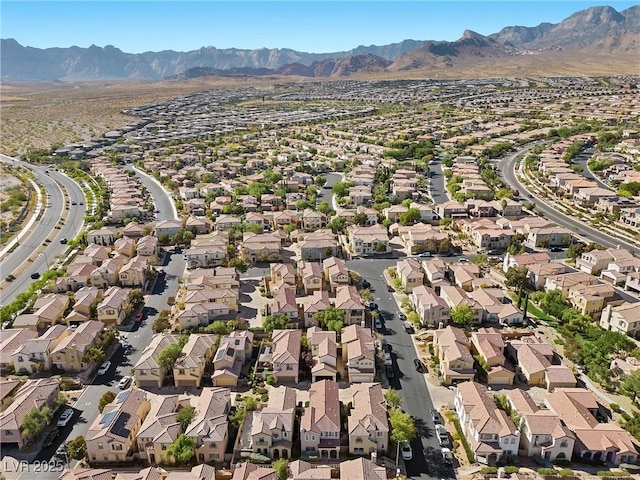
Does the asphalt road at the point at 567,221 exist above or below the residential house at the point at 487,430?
above

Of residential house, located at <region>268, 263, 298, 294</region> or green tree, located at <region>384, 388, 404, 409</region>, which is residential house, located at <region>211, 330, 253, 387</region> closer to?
residential house, located at <region>268, 263, 298, 294</region>

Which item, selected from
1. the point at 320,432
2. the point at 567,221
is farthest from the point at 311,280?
the point at 567,221

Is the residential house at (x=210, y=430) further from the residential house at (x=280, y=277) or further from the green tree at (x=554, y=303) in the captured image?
the green tree at (x=554, y=303)

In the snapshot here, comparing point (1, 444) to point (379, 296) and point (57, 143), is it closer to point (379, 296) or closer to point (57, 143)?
point (379, 296)

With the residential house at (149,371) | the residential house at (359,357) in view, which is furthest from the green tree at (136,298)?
the residential house at (359,357)

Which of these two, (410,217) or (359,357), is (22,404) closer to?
(359,357)

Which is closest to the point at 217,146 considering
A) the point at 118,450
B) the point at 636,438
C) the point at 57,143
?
the point at 57,143
